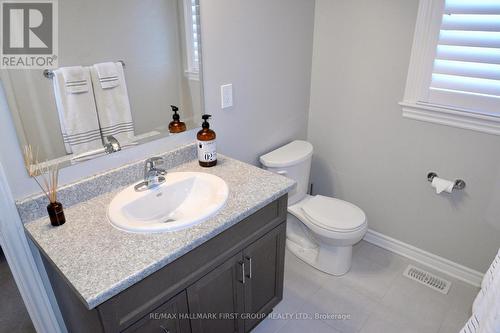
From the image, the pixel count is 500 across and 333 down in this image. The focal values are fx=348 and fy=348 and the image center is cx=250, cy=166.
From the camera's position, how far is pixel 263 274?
1622 mm

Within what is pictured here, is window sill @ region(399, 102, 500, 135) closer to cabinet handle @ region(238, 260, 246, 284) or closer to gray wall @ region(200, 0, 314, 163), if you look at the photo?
gray wall @ region(200, 0, 314, 163)

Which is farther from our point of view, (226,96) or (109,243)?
(226,96)

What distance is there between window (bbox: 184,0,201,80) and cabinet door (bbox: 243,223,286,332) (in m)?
0.83

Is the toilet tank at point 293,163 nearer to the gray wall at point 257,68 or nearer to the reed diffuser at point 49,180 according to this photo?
the gray wall at point 257,68

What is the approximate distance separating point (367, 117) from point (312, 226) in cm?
78

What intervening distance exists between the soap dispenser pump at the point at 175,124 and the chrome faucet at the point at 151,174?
205 mm

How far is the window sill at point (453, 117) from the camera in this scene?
177 cm

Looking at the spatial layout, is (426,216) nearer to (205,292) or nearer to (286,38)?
(286,38)

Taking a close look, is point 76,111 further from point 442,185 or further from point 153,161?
point 442,185

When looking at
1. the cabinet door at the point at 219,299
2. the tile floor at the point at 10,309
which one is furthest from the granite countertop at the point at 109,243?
the tile floor at the point at 10,309

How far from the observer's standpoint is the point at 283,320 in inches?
73.8

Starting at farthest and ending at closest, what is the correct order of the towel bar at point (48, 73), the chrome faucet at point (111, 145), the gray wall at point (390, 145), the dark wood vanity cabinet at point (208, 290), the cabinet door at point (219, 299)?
the gray wall at point (390, 145)
the chrome faucet at point (111, 145)
the cabinet door at point (219, 299)
the towel bar at point (48, 73)
the dark wood vanity cabinet at point (208, 290)

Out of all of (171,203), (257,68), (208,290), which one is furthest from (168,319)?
(257,68)

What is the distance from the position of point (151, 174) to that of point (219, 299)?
0.58 meters
